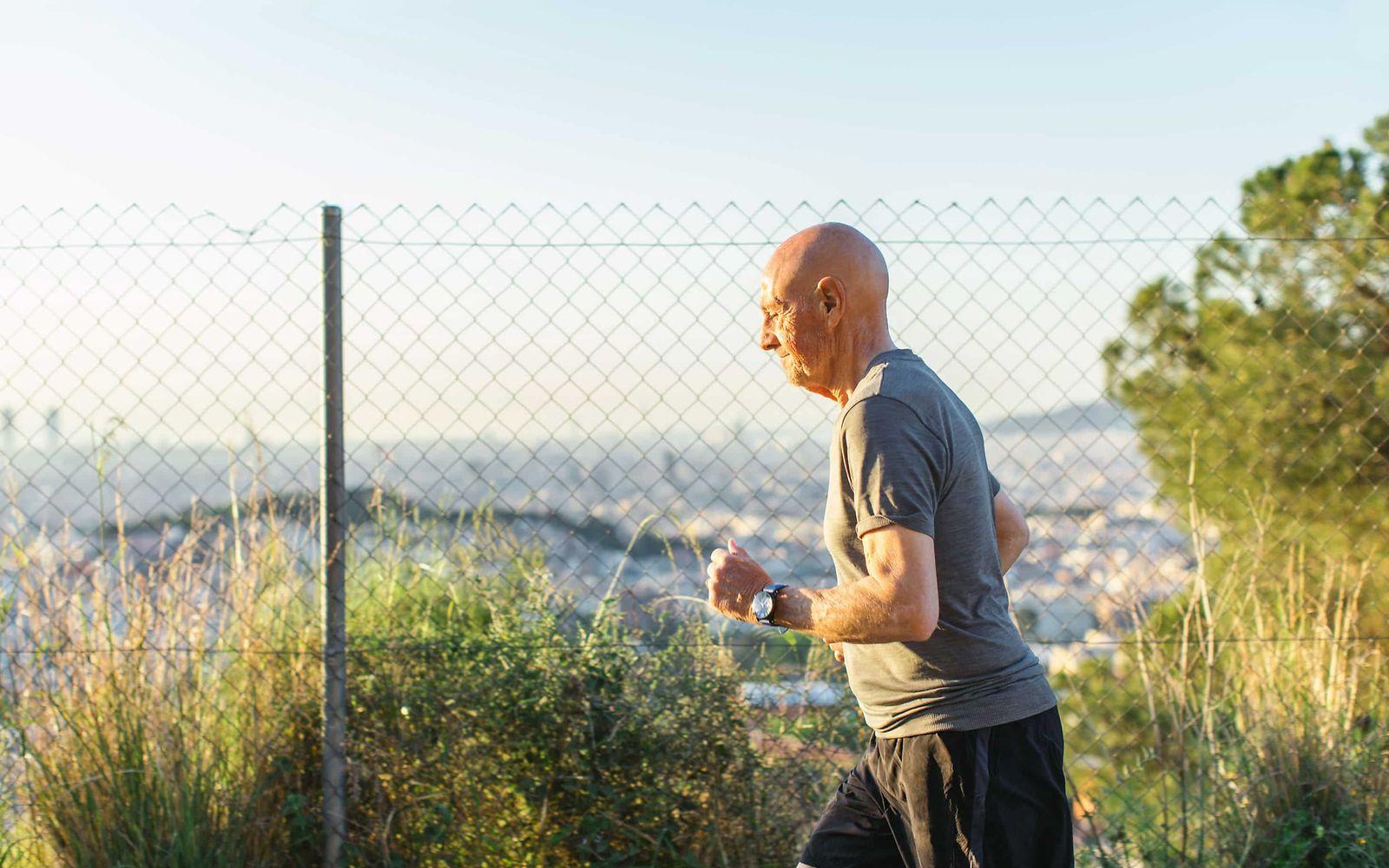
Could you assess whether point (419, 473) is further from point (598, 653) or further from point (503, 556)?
point (598, 653)

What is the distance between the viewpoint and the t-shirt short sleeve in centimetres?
213

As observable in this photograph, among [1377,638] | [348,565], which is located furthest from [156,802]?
[1377,638]

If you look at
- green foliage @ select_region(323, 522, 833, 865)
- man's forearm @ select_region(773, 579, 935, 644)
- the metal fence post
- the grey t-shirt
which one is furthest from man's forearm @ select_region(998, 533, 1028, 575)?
the metal fence post

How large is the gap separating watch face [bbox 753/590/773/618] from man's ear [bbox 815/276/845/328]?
1.84 ft

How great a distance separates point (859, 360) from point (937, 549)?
409 mm

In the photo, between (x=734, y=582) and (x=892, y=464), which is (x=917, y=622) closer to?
(x=892, y=464)

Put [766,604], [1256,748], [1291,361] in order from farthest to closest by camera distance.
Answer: [1291,361] < [1256,748] < [766,604]

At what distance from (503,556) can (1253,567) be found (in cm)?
253

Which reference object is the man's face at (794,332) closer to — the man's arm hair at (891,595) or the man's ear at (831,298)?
the man's ear at (831,298)

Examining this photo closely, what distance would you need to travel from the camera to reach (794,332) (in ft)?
8.13

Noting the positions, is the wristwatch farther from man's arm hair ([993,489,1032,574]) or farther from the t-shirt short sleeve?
man's arm hair ([993,489,1032,574])

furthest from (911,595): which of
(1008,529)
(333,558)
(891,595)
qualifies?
(333,558)

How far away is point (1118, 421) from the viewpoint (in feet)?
15.0

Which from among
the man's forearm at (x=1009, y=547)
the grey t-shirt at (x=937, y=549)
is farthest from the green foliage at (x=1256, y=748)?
the grey t-shirt at (x=937, y=549)
